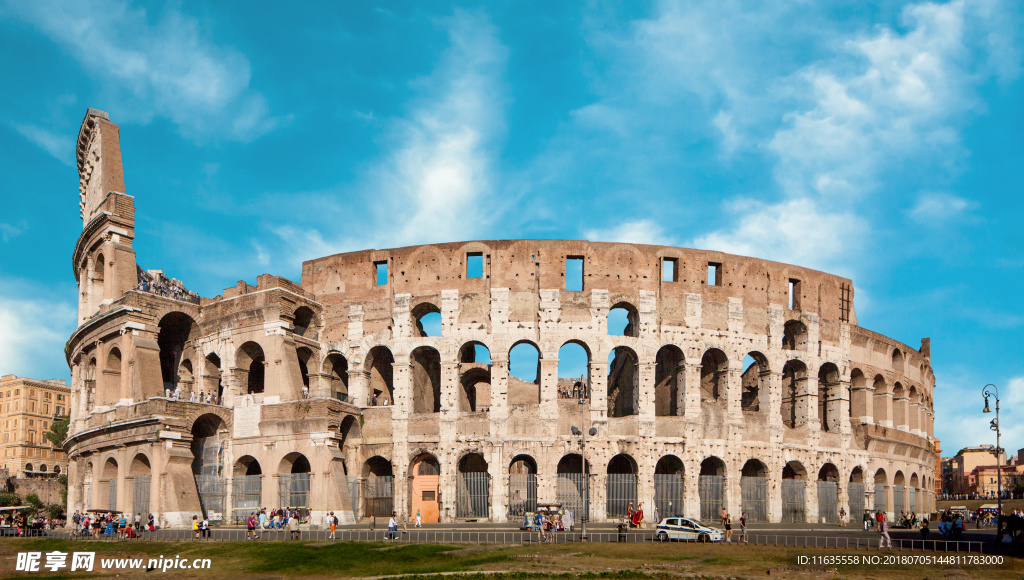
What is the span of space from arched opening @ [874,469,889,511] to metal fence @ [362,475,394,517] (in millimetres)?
24563

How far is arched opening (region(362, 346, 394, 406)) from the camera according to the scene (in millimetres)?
44250

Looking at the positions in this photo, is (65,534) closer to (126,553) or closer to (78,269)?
(126,553)

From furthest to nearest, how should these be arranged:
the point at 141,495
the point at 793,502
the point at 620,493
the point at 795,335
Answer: the point at 795,335 < the point at 793,502 < the point at 620,493 < the point at 141,495

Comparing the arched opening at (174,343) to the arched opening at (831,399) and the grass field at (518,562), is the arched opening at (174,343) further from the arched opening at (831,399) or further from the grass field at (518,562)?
the arched opening at (831,399)

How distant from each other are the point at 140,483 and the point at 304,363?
9311 millimetres

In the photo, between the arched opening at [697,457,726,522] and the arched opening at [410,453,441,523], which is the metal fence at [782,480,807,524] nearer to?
the arched opening at [697,457,726,522]

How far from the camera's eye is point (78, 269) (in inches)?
2067

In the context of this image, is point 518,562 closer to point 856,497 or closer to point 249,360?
point 249,360

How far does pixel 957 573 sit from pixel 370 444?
26590 millimetres

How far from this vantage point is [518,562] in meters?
23.9

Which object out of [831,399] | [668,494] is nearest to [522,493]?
[668,494]

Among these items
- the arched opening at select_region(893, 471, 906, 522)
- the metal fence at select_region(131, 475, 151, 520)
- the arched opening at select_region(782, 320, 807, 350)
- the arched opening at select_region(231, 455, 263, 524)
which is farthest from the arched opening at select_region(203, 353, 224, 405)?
the arched opening at select_region(893, 471, 906, 522)

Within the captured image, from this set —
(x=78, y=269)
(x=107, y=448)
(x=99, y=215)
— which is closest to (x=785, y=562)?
(x=107, y=448)

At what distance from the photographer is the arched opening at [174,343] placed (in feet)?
153
